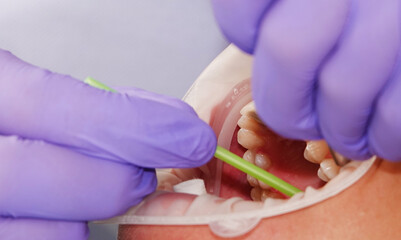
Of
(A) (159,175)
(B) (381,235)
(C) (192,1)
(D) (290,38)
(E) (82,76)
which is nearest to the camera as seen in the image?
(D) (290,38)

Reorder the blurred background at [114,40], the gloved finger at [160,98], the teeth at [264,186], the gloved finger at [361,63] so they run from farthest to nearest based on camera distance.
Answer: the blurred background at [114,40]
the teeth at [264,186]
the gloved finger at [160,98]
the gloved finger at [361,63]

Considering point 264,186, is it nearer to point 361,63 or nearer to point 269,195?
point 269,195

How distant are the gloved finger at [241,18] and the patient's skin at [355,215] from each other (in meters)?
0.35

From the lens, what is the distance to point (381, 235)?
93 centimetres

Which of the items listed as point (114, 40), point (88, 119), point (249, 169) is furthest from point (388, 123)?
point (114, 40)

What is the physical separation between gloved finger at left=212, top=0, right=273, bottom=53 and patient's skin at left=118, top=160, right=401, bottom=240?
0.35 m

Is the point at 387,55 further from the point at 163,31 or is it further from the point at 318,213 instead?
the point at 163,31

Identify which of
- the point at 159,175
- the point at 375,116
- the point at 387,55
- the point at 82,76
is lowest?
the point at 159,175

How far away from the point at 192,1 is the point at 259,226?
3.35 feet

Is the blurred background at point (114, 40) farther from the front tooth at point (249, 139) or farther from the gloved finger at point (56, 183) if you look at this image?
the gloved finger at point (56, 183)

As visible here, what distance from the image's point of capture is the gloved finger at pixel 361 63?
2.34ft

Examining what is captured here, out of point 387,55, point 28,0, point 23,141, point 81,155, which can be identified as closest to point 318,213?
point 387,55

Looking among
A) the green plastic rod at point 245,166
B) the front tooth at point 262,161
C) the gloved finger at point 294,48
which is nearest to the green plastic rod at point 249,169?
the green plastic rod at point 245,166

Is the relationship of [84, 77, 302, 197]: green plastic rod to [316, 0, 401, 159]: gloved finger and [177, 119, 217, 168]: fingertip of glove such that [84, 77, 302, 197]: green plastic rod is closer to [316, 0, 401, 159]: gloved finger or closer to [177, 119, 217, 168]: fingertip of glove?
[177, 119, 217, 168]: fingertip of glove
